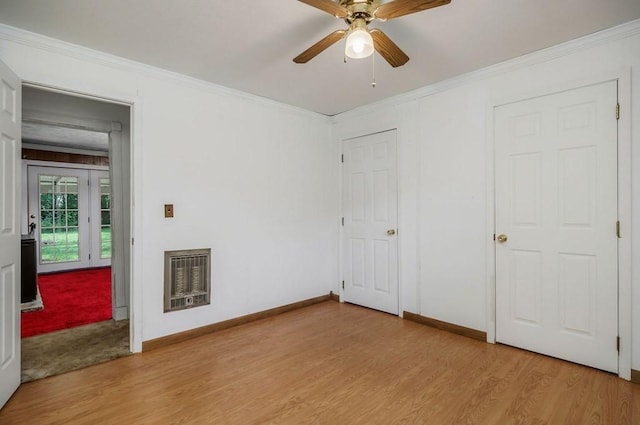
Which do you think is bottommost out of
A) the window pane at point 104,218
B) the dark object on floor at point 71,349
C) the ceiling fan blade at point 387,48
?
the dark object on floor at point 71,349

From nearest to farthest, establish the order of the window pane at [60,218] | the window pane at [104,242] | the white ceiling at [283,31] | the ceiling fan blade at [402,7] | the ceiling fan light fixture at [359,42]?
the ceiling fan blade at [402,7], the ceiling fan light fixture at [359,42], the white ceiling at [283,31], the window pane at [60,218], the window pane at [104,242]

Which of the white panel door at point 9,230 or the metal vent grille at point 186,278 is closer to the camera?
the white panel door at point 9,230

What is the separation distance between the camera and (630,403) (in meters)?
2.05

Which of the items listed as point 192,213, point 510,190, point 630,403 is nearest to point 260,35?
point 192,213

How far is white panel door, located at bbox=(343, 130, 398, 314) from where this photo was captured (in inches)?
151

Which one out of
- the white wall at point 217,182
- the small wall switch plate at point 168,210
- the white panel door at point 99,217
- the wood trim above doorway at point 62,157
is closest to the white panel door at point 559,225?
the white wall at point 217,182

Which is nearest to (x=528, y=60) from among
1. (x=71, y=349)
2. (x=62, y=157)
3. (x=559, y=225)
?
(x=559, y=225)

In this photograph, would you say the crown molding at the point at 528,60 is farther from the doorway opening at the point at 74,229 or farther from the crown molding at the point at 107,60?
the doorway opening at the point at 74,229

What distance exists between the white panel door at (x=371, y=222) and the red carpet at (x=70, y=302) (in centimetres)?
303

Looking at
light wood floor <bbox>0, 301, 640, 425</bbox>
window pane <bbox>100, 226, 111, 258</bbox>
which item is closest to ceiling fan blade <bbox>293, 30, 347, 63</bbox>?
light wood floor <bbox>0, 301, 640, 425</bbox>

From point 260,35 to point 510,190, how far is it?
8.07ft

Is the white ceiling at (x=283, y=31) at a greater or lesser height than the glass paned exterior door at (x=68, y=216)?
greater

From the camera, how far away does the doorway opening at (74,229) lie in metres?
3.06

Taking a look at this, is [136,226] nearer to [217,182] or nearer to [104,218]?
[217,182]
